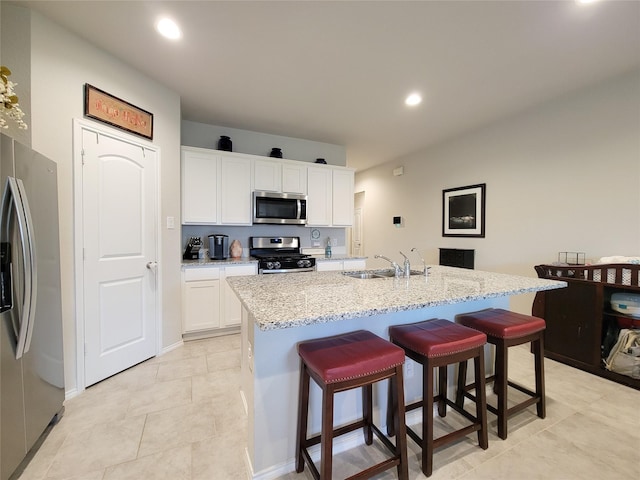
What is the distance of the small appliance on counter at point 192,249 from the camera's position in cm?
339

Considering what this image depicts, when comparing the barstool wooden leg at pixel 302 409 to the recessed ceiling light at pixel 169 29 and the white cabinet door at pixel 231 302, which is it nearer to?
the white cabinet door at pixel 231 302

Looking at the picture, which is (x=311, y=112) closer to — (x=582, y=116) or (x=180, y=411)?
(x=582, y=116)

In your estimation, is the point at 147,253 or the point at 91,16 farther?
Result: the point at 147,253

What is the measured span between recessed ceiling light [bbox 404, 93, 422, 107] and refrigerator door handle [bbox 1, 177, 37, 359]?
3.24 m

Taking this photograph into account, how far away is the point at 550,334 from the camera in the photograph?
105 inches

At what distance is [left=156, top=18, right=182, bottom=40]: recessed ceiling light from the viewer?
6.31 feet

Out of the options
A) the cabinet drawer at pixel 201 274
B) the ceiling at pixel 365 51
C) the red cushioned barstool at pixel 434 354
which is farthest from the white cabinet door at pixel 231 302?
the red cushioned barstool at pixel 434 354

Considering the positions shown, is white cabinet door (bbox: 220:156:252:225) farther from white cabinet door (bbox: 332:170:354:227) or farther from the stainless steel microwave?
white cabinet door (bbox: 332:170:354:227)

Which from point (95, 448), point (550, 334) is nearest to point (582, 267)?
point (550, 334)

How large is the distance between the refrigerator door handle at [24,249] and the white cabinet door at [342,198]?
3.37 metres

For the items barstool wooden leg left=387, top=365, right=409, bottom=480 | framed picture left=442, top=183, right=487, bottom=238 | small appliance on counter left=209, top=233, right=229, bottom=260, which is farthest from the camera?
framed picture left=442, top=183, right=487, bottom=238

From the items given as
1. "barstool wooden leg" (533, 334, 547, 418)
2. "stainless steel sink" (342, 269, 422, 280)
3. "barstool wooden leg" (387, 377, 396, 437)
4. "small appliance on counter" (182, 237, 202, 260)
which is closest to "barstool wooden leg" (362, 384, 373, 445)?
"barstool wooden leg" (387, 377, 396, 437)

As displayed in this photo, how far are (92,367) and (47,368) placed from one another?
0.60 metres

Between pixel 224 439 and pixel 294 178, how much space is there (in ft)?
10.3
